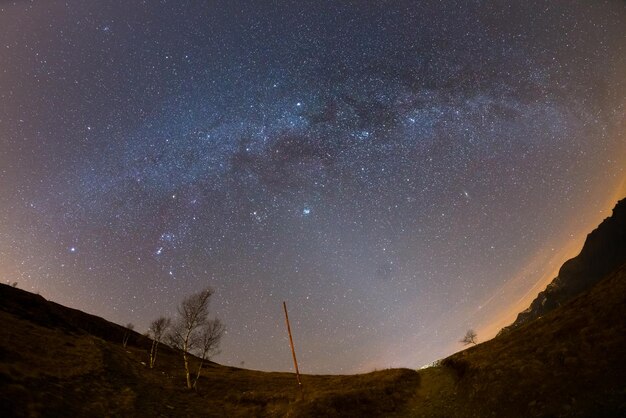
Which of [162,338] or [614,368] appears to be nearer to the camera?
[614,368]

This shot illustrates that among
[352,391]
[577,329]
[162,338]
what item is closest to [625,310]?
[577,329]

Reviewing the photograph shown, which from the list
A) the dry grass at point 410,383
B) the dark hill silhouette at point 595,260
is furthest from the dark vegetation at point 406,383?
the dark hill silhouette at point 595,260

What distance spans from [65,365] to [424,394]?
25837 mm

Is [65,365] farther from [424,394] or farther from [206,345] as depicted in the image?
[424,394]

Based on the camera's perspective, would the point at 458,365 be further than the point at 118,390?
Yes

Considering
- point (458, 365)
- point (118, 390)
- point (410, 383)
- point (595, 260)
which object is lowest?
point (595, 260)

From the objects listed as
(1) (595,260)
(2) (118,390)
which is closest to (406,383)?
(2) (118,390)

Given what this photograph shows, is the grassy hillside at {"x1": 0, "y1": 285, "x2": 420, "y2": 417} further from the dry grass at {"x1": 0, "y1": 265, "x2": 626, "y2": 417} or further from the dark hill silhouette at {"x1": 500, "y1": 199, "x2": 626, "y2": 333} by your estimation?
the dark hill silhouette at {"x1": 500, "y1": 199, "x2": 626, "y2": 333}

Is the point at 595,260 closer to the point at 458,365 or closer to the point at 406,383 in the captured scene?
the point at 458,365

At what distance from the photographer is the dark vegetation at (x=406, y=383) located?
15.3 metres

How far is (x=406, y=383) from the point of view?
88.5ft

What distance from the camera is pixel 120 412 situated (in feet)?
61.0

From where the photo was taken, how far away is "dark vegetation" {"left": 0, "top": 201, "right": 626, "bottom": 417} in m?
15.3

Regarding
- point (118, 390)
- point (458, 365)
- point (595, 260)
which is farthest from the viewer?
point (595, 260)
